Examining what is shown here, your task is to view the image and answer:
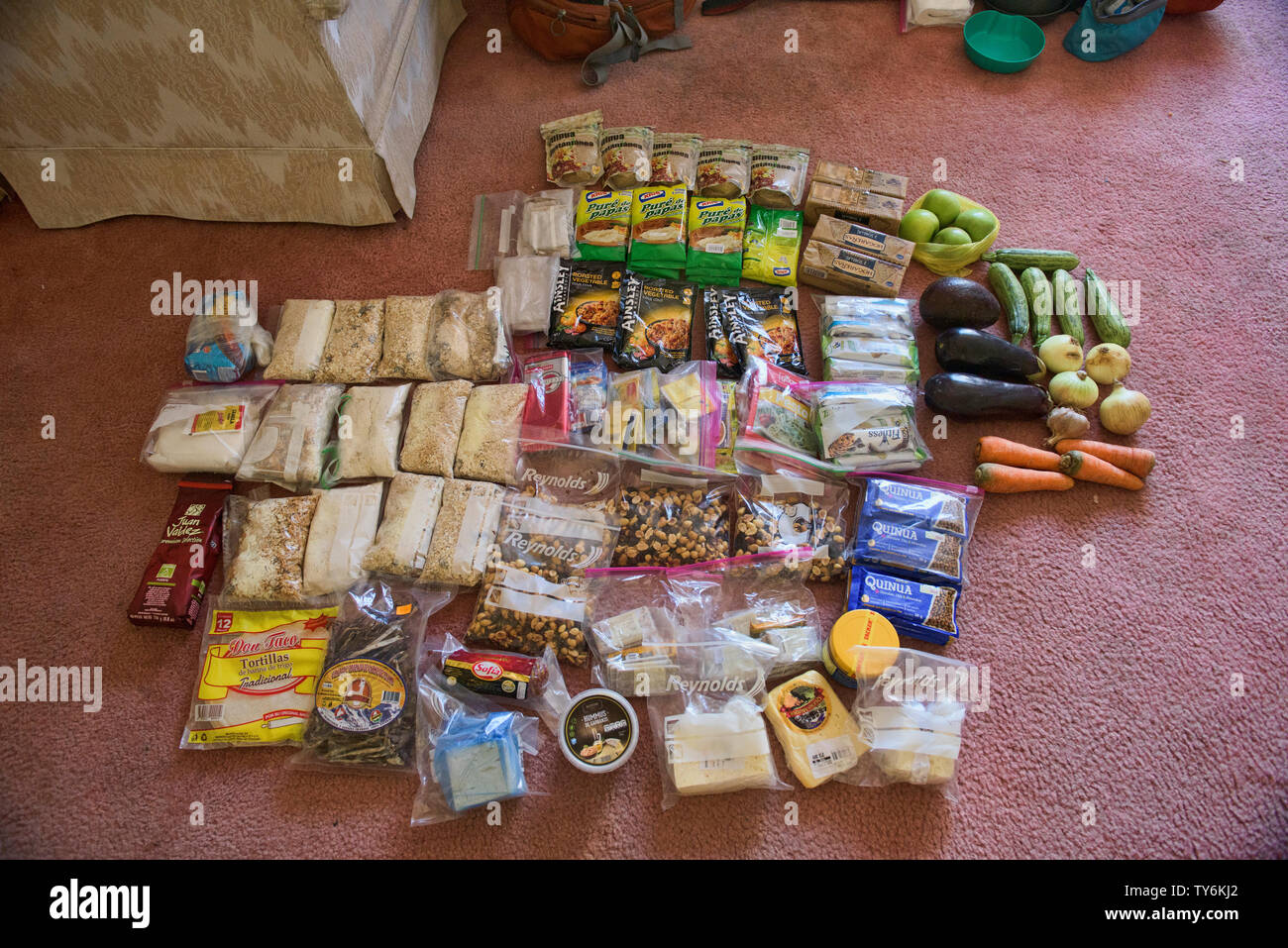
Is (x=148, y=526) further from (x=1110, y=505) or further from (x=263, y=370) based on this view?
(x=1110, y=505)

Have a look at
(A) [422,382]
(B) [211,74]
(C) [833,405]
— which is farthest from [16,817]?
(C) [833,405]

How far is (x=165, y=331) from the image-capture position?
6.29ft

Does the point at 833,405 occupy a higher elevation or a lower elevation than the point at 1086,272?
lower

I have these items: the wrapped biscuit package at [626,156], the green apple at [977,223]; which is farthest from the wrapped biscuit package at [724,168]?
the green apple at [977,223]

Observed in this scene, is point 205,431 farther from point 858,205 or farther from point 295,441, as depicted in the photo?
point 858,205

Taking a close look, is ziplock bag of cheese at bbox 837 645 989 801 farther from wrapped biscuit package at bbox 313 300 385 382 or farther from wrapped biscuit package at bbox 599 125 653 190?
wrapped biscuit package at bbox 599 125 653 190

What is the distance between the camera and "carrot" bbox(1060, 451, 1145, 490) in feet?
5.33

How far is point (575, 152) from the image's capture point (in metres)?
2.06

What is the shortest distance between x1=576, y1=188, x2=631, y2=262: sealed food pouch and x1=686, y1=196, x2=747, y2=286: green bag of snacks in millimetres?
161

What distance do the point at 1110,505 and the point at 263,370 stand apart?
72.7 inches

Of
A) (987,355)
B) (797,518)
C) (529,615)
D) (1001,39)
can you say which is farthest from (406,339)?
(1001,39)

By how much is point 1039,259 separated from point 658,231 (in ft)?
3.00

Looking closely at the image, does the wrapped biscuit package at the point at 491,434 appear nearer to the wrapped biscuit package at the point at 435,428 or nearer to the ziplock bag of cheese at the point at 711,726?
the wrapped biscuit package at the point at 435,428

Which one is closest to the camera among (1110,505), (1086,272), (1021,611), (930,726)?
(930,726)
